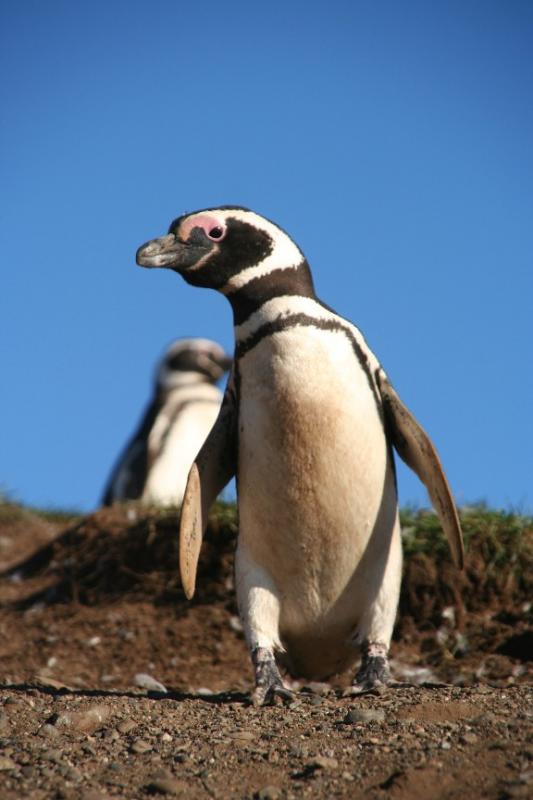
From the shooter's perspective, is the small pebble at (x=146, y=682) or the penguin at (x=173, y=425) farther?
the penguin at (x=173, y=425)

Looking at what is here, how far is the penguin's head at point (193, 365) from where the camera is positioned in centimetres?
1459

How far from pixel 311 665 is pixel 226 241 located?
1.82m

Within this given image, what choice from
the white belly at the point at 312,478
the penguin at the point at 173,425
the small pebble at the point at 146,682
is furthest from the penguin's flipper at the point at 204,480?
the penguin at the point at 173,425

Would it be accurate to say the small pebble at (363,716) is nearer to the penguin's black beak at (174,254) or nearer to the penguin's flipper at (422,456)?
the penguin's flipper at (422,456)

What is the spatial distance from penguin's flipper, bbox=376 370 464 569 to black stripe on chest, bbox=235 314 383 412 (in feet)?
0.20

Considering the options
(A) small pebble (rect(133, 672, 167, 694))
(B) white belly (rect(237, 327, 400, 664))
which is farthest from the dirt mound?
(B) white belly (rect(237, 327, 400, 664))

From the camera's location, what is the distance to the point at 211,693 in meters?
5.49

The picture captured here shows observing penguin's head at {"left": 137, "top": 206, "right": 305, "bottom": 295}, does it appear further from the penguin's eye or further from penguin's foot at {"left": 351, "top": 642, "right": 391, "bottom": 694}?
penguin's foot at {"left": 351, "top": 642, "right": 391, "bottom": 694}

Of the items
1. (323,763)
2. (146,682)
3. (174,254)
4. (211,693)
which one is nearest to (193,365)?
(146,682)

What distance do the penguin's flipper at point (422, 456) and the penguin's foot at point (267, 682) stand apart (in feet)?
2.80

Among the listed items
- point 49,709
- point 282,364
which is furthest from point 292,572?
point 49,709

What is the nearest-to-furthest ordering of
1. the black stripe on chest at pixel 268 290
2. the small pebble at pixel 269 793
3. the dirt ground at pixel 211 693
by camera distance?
the small pebble at pixel 269 793
the dirt ground at pixel 211 693
the black stripe on chest at pixel 268 290

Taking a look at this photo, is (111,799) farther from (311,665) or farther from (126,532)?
(126,532)

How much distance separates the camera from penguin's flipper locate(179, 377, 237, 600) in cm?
518
